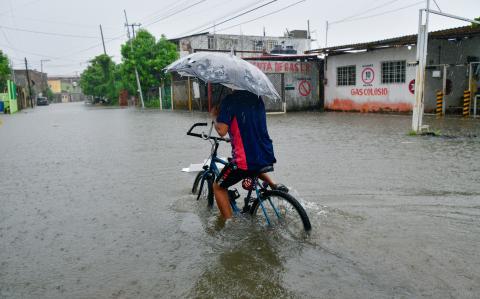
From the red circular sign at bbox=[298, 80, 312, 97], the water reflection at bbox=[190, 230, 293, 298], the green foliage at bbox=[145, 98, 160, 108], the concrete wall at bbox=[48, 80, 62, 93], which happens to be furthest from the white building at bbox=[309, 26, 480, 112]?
the concrete wall at bbox=[48, 80, 62, 93]

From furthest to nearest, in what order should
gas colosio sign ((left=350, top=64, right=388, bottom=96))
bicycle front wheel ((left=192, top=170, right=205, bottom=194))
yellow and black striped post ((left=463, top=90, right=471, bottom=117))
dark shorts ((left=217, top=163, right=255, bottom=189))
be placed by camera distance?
gas colosio sign ((left=350, top=64, right=388, bottom=96)), yellow and black striped post ((left=463, top=90, right=471, bottom=117)), bicycle front wheel ((left=192, top=170, right=205, bottom=194)), dark shorts ((left=217, top=163, right=255, bottom=189))

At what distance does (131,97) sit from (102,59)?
1090 cm

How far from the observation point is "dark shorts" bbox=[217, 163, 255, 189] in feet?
14.7

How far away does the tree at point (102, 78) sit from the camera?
6112 centimetres

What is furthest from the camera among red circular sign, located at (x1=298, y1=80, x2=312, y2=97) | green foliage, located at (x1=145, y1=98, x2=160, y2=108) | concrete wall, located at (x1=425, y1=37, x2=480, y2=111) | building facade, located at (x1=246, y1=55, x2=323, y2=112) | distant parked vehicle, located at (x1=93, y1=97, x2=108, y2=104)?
distant parked vehicle, located at (x1=93, y1=97, x2=108, y2=104)

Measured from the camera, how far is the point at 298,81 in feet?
88.2

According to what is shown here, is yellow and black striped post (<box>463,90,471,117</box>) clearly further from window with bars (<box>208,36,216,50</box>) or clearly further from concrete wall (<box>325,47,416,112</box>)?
window with bars (<box>208,36,216,50</box>)

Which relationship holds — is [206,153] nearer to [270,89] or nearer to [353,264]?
[270,89]

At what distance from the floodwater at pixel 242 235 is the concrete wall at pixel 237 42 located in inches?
1426

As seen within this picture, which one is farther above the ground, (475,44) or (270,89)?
(475,44)

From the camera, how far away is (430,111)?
2152 centimetres

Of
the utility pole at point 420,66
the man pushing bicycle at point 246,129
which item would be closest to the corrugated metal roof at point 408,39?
the utility pole at point 420,66

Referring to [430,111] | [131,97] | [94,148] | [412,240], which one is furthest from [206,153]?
[131,97]

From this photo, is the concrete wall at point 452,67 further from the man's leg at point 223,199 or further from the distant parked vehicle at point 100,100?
the distant parked vehicle at point 100,100
